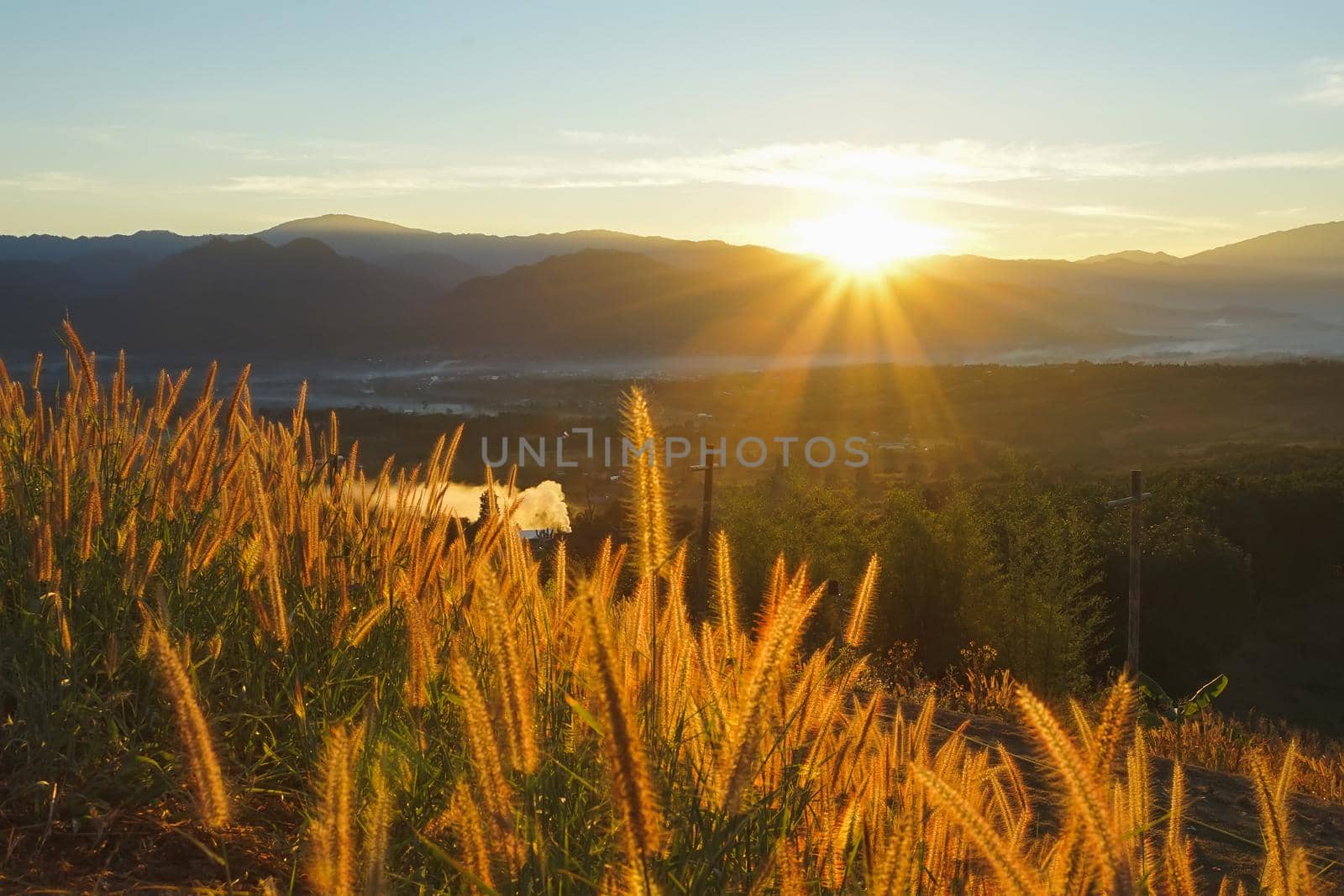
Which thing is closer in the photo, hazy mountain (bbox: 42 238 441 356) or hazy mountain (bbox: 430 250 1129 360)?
hazy mountain (bbox: 42 238 441 356)

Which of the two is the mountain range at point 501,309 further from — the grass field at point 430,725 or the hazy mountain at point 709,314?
the grass field at point 430,725

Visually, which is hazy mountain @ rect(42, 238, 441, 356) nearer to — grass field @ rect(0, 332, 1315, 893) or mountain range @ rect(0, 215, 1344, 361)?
mountain range @ rect(0, 215, 1344, 361)

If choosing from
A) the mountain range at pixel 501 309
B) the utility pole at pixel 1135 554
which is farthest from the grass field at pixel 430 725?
the mountain range at pixel 501 309

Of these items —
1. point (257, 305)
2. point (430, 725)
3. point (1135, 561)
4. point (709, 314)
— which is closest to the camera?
→ point (430, 725)

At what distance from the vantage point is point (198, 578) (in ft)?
10.8

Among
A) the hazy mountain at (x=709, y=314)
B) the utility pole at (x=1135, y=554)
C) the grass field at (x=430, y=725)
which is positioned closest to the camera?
the grass field at (x=430, y=725)

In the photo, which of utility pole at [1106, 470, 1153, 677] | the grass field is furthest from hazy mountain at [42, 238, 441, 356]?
the grass field

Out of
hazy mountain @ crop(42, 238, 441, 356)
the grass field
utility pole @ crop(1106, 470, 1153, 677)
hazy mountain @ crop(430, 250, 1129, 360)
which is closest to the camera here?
the grass field

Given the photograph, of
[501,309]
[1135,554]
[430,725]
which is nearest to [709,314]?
[501,309]

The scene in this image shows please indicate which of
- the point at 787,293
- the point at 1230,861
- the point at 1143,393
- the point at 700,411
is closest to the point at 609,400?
the point at 700,411

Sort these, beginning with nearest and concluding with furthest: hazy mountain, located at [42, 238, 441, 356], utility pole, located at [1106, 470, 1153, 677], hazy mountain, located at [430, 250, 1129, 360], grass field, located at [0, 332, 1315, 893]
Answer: grass field, located at [0, 332, 1315, 893]
utility pole, located at [1106, 470, 1153, 677]
hazy mountain, located at [42, 238, 441, 356]
hazy mountain, located at [430, 250, 1129, 360]

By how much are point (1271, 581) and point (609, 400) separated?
7943cm

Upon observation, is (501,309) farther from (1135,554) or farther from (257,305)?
(1135,554)

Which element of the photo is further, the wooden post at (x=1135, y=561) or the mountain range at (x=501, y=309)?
the mountain range at (x=501, y=309)
